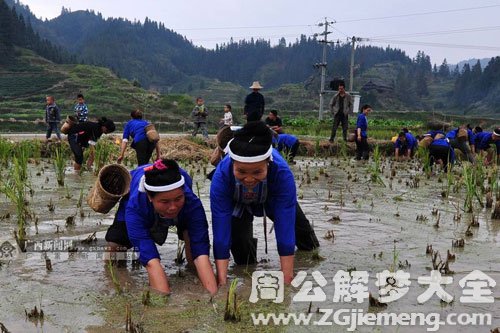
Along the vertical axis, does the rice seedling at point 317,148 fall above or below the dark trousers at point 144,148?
below

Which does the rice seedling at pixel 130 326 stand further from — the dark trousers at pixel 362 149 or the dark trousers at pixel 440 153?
the dark trousers at pixel 362 149

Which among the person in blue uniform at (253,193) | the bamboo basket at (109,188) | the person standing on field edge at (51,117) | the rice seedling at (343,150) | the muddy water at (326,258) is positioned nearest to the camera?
the muddy water at (326,258)

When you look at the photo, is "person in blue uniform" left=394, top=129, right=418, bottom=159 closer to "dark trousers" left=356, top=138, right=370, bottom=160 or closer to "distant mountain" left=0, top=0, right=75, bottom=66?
"dark trousers" left=356, top=138, right=370, bottom=160

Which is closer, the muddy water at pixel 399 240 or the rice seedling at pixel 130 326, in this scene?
the rice seedling at pixel 130 326

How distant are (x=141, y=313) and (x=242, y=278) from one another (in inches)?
35.8

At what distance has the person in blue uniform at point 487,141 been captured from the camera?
1223cm

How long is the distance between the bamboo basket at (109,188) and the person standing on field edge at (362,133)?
28.8 feet

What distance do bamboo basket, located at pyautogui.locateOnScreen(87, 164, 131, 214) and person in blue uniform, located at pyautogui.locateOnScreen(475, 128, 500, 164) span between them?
33.8ft

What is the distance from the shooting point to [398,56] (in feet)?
486

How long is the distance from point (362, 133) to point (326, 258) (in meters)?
8.62

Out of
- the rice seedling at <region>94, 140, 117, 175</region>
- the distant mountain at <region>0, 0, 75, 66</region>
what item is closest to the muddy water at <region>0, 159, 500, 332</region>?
the rice seedling at <region>94, 140, 117, 175</region>

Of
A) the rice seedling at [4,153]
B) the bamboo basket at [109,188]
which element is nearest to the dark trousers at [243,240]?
the bamboo basket at [109,188]

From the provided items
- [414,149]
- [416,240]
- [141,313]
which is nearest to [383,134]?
[414,149]

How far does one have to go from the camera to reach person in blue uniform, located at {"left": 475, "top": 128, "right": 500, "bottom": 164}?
40.1 feet
